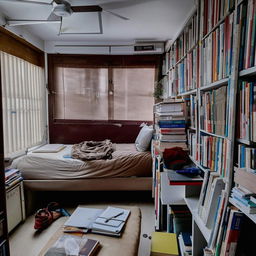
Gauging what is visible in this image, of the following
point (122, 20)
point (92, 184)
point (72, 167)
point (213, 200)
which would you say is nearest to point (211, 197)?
point (213, 200)

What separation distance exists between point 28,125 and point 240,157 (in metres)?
3.07

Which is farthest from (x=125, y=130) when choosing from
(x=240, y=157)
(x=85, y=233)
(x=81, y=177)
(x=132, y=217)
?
(x=240, y=157)

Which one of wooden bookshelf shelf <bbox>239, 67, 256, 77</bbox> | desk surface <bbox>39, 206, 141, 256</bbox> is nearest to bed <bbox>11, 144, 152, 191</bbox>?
desk surface <bbox>39, 206, 141, 256</bbox>

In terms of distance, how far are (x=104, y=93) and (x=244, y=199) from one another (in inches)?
121

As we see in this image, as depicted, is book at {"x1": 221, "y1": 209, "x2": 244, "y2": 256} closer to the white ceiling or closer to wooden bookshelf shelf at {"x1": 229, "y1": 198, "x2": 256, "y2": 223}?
wooden bookshelf shelf at {"x1": 229, "y1": 198, "x2": 256, "y2": 223}

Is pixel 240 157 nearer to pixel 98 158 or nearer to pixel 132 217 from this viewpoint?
pixel 132 217

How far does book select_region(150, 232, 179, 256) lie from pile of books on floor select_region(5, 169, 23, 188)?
1.58m

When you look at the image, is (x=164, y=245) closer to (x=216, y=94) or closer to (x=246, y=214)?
(x=246, y=214)

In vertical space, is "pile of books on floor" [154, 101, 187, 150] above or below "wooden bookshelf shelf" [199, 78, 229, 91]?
below

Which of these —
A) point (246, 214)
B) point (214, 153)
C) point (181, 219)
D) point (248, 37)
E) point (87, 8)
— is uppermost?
point (87, 8)

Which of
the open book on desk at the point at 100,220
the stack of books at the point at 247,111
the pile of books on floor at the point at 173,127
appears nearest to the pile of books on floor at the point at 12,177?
the open book on desk at the point at 100,220

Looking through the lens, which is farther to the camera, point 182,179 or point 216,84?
point 182,179

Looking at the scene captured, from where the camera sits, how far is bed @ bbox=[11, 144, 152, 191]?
265 centimetres

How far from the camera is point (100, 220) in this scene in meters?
1.63
